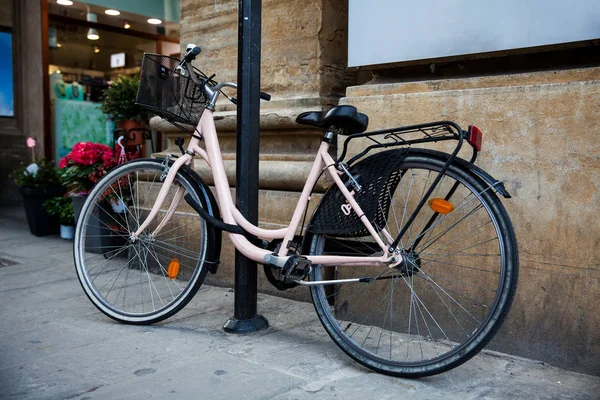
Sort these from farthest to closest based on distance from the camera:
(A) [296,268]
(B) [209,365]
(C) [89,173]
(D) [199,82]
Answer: (C) [89,173]
(D) [199,82]
(A) [296,268]
(B) [209,365]

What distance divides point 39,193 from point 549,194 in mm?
5373

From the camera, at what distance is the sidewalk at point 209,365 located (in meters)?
2.45

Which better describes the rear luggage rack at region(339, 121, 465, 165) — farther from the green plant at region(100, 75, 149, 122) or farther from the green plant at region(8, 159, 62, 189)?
the green plant at region(8, 159, 62, 189)

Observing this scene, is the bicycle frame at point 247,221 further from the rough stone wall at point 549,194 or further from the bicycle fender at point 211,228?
the rough stone wall at point 549,194

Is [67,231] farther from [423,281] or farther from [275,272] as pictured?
[423,281]

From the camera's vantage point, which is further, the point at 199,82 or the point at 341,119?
the point at 199,82

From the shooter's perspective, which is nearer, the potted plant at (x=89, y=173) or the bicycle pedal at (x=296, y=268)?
the bicycle pedal at (x=296, y=268)

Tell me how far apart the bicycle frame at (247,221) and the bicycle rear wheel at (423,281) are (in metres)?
0.09

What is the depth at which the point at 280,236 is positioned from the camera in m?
2.98

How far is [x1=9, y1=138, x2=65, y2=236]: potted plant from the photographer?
21.2 feet

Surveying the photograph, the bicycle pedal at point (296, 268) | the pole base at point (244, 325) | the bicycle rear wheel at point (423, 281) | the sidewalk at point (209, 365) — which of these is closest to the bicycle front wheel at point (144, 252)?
the sidewalk at point (209, 365)

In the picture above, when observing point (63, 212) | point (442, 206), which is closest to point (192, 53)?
point (442, 206)

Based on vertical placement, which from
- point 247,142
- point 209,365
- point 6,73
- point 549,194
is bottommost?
point 209,365

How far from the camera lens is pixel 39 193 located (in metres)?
6.44
